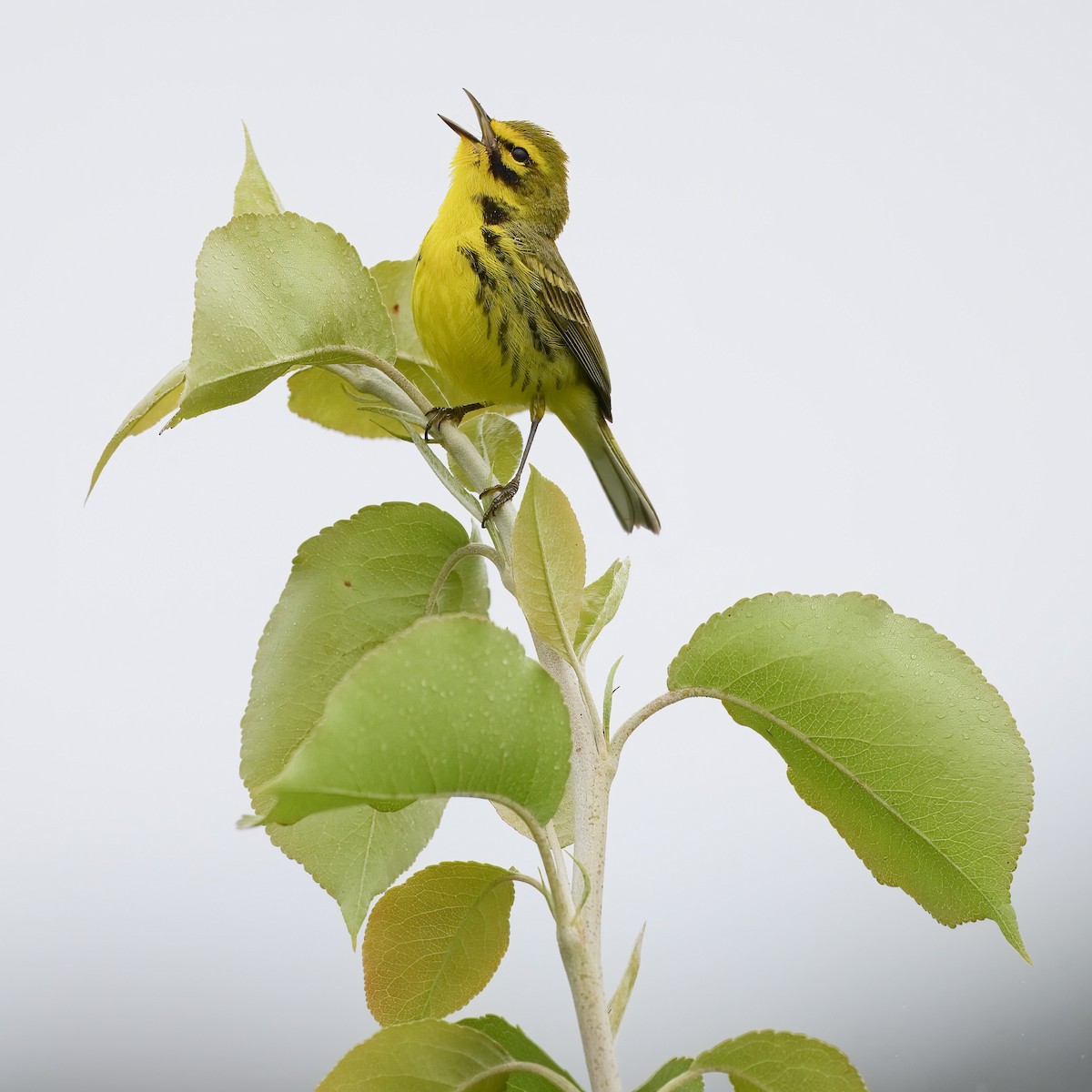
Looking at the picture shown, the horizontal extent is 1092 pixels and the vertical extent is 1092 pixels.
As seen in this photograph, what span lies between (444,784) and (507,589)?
0.15m

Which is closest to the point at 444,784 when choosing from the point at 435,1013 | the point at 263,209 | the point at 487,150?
the point at 435,1013

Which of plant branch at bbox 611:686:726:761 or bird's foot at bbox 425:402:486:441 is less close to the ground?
bird's foot at bbox 425:402:486:441

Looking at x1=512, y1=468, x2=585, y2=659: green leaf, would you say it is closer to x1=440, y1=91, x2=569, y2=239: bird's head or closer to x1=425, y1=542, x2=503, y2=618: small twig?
x1=425, y1=542, x2=503, y2=618: small twig

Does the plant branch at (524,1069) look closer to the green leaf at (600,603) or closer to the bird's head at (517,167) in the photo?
the green leaf at (600,603)

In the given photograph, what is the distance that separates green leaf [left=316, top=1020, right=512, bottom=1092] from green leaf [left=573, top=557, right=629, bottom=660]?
0.17 meters

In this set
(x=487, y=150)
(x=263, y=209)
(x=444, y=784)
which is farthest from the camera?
(x=487, y=150)

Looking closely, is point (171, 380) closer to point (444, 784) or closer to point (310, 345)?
point (310, 345)

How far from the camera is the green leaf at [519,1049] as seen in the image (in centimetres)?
46

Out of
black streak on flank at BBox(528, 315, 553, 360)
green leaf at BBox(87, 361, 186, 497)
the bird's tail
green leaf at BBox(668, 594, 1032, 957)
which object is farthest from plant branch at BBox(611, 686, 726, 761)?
the bird's tail

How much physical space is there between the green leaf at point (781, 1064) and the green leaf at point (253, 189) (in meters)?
0.47

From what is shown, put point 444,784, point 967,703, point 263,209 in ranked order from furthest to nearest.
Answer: point 263,209 < point 967,703 < point 444,784

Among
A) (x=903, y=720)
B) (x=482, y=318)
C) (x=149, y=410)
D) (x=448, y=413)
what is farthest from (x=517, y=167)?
(x=903, y=720)

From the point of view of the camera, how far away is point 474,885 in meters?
0.51

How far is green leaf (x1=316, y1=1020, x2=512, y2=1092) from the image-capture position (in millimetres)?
424
